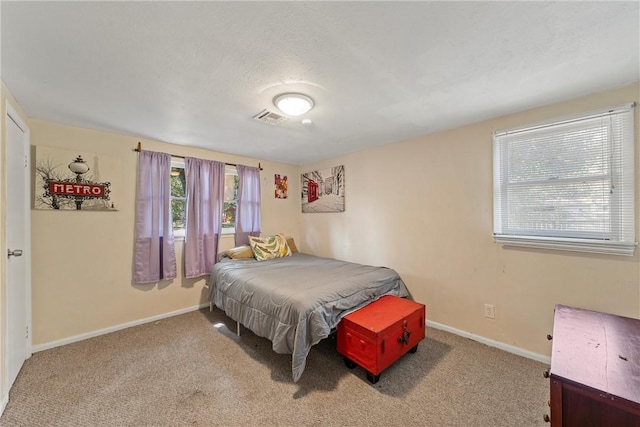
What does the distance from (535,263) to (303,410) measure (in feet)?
7.13

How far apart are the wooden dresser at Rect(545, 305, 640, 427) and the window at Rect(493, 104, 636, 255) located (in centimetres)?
87

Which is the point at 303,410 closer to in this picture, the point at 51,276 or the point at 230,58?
the point at 230,58

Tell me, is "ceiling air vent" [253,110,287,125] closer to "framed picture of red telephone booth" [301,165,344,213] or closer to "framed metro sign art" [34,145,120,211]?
"framed picture of red telephone booth" [301,165,344,213]

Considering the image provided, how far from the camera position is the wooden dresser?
35.4 inches

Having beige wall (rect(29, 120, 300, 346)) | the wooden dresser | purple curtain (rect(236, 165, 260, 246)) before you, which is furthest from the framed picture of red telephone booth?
the wooden dresser

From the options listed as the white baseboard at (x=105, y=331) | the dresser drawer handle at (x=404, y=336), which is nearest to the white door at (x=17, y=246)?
the white baseboard at (x=105, y=331)

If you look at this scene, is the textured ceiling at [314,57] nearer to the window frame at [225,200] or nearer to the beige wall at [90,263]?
the beige wall at [90,263]

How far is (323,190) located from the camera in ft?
13.1

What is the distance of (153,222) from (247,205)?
1214 millimetres

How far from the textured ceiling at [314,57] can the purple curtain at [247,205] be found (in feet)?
4.71

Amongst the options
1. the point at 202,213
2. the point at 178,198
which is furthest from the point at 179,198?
the point at 202,213

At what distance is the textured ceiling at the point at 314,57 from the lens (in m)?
1.11

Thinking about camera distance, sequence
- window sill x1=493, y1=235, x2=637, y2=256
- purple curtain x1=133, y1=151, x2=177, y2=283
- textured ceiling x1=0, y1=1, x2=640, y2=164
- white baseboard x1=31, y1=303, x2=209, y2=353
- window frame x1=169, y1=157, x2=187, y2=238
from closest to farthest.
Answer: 1. textured ceiling x1=0, y1=1, x2=640, y2=164
2. window sill x1=493, y1=235, x2=637, y2=256
3. white baseboard x1=31, y1=303, x2=209, y2=353
4. purple curtain x1=133, y1=151, x2=177, y2=283
5. window frame x1=169, y1=157, x2=187, y2=238

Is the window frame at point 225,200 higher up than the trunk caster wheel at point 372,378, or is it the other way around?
the window frame at point 225,200
